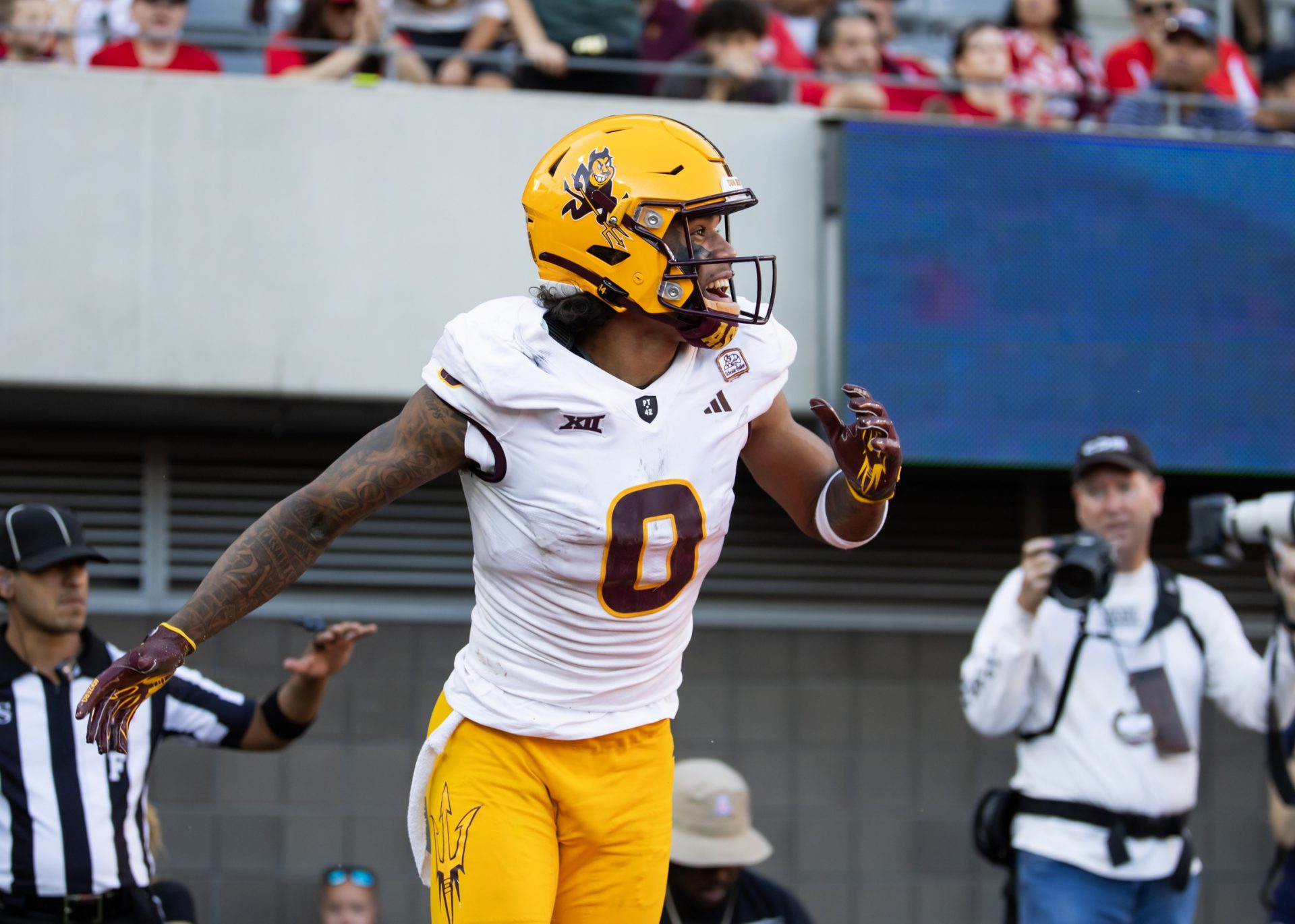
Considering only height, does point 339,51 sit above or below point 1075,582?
above

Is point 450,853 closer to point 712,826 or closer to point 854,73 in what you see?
point 712,826

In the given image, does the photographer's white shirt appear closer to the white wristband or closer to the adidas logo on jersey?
the white wristband

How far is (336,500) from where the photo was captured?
304 centimetres

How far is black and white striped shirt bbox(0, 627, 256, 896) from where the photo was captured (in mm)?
4531

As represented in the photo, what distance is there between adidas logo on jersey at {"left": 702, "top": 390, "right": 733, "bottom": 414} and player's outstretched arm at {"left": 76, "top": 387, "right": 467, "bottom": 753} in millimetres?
489

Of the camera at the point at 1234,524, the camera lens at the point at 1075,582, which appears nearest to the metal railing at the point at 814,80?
the camera at the point at 1234,524

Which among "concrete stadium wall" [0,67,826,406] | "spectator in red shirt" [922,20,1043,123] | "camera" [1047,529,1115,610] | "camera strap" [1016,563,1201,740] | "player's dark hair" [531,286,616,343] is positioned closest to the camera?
"player's dark hair" [531,286,616,343]

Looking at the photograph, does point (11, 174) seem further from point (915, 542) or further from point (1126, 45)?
point (1126, 45)

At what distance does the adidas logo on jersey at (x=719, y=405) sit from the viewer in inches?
123

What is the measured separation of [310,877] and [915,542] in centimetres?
317

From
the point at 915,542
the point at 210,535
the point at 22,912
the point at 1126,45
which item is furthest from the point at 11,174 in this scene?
the point at 1126,45

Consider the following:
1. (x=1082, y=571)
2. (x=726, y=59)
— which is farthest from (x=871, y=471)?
(x=726, y=59)

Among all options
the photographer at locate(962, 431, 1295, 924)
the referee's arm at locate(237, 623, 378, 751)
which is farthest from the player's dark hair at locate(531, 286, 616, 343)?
the photographer at locate(962, 431, 1295, 924)

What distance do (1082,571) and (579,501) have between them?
8.09 ft
